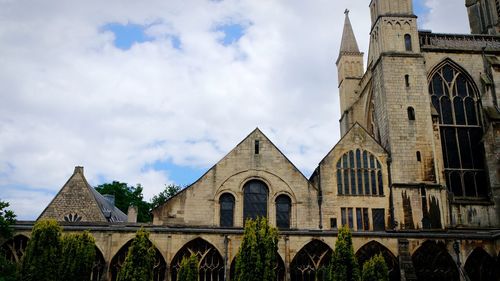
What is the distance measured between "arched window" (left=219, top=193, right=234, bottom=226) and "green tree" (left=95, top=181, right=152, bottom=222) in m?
29.6

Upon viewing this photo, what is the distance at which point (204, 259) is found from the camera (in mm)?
26406

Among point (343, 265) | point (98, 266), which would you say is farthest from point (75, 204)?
point (343, 265)

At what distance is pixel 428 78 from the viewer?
35844mm

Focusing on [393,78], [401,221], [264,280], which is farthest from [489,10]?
[264,280]

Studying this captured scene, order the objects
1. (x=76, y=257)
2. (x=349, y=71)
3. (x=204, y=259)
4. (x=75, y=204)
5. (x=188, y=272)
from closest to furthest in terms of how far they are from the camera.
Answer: (x=76, y=257), (x=188, y=272), (x=204, y=259), (x=75, y=204), (x=349, y=71)

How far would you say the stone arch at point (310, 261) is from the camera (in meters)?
26.4

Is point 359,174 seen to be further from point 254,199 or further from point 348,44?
point 348,44

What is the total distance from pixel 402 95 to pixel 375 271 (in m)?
Result: 15.3

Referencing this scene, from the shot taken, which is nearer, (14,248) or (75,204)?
(14,248)

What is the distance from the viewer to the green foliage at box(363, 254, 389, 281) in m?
22.4

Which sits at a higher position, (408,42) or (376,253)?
(408,42)

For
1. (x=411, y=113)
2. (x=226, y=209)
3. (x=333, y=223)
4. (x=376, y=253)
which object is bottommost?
(x=376, y=253)

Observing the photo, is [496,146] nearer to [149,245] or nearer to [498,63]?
[498,63]

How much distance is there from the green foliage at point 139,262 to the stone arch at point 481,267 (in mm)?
17049
